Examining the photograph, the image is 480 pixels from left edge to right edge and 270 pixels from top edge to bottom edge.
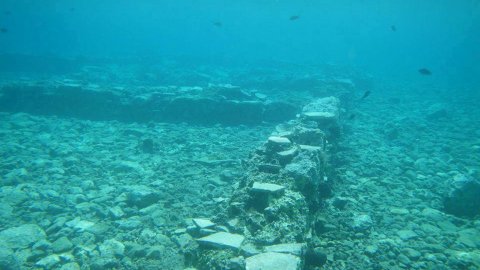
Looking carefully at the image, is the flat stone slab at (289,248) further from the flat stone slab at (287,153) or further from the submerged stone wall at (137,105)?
the submerged stone wall at (137,105)

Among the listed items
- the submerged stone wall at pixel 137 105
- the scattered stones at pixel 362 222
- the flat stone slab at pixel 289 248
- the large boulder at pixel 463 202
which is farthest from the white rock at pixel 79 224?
the submerged stone wall at pixel 137 105

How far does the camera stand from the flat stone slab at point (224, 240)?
384 cm

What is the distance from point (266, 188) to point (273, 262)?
5.49 feet

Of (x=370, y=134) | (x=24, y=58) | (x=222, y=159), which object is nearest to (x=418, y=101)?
(x=370, y=134)

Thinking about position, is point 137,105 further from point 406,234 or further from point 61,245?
point 406,234

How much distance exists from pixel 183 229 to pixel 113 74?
21.1 metres

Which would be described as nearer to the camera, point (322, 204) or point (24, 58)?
point (322, 204)

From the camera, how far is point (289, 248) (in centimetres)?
372

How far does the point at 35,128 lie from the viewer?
12.7 metres

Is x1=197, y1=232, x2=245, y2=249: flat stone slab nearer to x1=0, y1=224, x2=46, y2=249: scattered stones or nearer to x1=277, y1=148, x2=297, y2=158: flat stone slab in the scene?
x1=277, y1=148, x2=297, y2=158: flat stone slab

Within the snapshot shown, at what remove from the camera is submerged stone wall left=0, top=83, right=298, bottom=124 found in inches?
558

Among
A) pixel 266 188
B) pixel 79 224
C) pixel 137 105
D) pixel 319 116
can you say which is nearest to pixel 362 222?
pixel 266 188

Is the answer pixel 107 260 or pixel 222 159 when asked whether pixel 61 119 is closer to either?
pixel 222 159

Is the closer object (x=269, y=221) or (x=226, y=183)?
(x=269, y=221)
